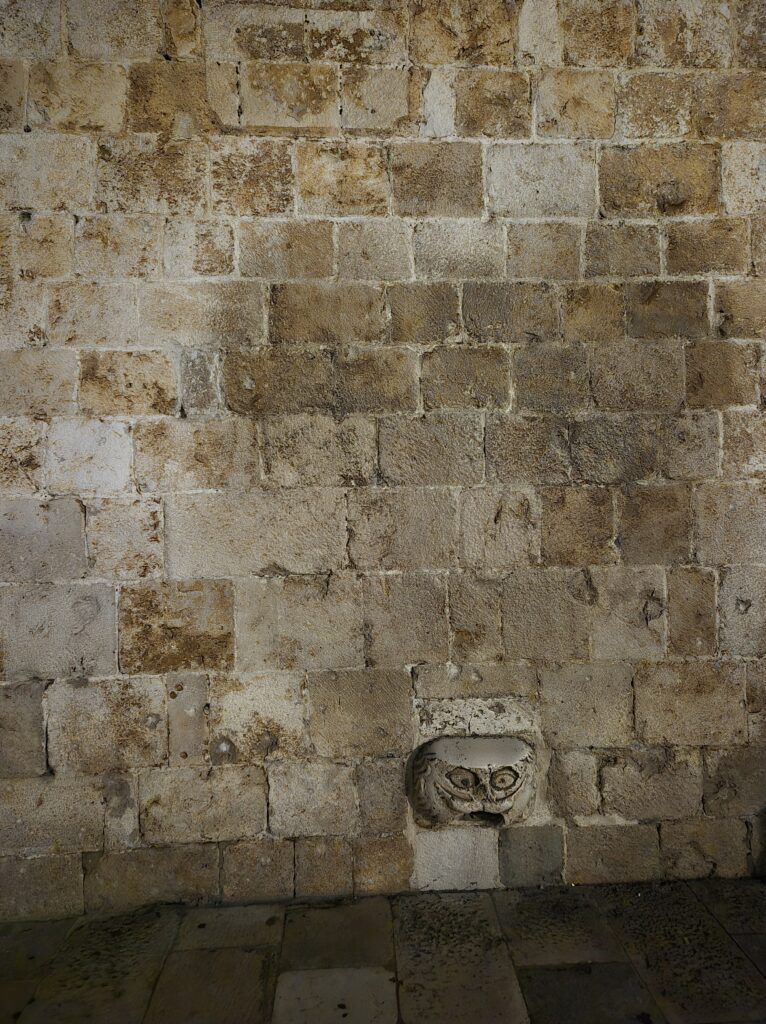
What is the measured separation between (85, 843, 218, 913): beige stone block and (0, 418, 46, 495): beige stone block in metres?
1.77

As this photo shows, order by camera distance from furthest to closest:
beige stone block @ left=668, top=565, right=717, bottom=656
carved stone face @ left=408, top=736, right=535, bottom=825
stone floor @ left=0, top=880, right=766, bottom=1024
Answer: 1. beige stone block @ left=668, top=565, right=717, bottom=656
2. carved stone face @ left=408, top=736, right=535, bottom=825
3. stone floor @ left=0, top=880, right=766, bottom=1024

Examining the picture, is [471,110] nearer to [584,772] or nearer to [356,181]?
[356,181]

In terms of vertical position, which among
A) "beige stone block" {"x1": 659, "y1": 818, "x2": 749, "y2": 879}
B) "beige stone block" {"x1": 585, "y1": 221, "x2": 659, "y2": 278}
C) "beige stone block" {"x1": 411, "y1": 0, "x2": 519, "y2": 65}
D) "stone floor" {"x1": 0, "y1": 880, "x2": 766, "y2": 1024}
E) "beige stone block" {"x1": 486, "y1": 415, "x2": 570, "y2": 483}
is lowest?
"stone floor" {"x1": 0, "y1": 880, "x2": 766, "y2": 1024}

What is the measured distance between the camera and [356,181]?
2.92 metres

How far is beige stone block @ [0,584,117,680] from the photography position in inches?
113

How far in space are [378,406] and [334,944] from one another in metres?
2.38

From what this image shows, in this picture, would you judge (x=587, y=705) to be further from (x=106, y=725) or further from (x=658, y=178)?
(x=658, y=178)

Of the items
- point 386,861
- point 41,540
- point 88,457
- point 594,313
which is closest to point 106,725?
point 41,540

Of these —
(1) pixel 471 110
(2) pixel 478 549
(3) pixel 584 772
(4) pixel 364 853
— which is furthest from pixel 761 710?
(1) pixel 471 110

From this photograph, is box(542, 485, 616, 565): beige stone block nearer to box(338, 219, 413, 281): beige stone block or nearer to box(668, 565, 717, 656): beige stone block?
box(668, 565, 717, 656): beige stone block

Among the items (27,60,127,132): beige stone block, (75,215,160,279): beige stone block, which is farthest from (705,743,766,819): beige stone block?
(27,60,127,132): beige stone block

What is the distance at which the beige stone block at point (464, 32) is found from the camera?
113 inches

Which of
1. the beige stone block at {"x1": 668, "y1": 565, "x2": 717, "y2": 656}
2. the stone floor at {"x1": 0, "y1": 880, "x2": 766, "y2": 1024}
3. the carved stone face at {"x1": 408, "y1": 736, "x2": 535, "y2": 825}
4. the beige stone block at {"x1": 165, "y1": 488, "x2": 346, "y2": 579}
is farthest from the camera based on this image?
the beige stone block at {"x1": 668, "y1": 565, "x2": 717, "y2": 656}

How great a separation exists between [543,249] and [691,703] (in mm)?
2348
